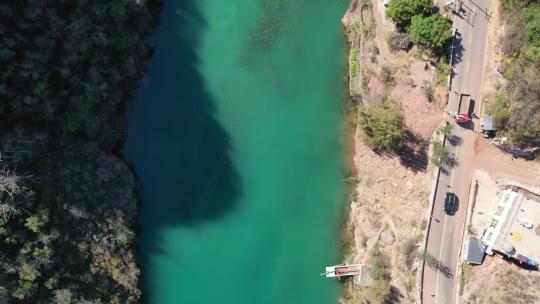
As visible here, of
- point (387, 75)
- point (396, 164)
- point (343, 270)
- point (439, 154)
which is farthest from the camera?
point (343, 270)

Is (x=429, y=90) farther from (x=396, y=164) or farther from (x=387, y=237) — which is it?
(x=387, y=237)

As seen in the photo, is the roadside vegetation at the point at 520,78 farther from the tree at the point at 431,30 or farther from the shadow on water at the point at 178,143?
the shadow on water at the point at 178,143

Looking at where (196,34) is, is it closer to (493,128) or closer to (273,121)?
(273,121)

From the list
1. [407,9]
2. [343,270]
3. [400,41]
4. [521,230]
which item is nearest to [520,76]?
[400,41]

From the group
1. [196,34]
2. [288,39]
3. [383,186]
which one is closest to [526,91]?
[383,186]

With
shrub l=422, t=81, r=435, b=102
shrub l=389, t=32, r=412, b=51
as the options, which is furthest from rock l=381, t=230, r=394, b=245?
shrub l=389, t=32, r=412, b=51

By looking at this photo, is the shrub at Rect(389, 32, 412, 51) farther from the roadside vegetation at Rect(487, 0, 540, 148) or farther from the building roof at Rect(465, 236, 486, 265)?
the building roof at Rect(465, 236, 486, 265)
